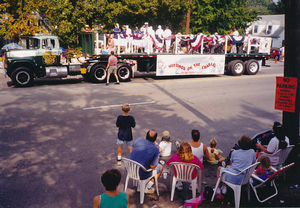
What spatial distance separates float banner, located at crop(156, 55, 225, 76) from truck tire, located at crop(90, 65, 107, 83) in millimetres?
3370

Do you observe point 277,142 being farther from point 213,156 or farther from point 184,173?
point 184,173

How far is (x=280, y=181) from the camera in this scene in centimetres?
559

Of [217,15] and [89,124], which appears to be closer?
[89,124]

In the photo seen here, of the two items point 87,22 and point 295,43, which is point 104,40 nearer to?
point 87,22

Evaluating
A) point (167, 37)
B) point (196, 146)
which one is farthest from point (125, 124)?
point (167, 37)

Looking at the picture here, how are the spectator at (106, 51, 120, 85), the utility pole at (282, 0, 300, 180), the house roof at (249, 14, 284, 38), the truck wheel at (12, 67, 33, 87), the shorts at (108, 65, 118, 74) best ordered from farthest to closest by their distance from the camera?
the house roof at (249, 14, 284, 38), the shorts at (108, 65, 118, 74), the spectator at (106, 51, 120, 85), the truck wheel at (12, 67, 33, 87), the utility pole at (282, 0, 300, 180)

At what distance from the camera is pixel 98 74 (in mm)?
15953

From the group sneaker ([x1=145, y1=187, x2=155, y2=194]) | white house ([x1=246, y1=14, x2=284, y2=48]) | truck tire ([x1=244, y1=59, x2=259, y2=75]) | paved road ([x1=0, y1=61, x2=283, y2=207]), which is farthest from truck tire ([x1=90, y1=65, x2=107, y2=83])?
white house ([x1=246, y1=14, x2=284, y2=48])

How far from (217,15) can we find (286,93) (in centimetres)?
3356

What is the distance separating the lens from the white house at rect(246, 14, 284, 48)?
60500mm

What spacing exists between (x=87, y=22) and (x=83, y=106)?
1533 cm

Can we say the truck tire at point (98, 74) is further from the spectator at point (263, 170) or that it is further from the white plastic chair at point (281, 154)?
the spectator at point (263, 170)

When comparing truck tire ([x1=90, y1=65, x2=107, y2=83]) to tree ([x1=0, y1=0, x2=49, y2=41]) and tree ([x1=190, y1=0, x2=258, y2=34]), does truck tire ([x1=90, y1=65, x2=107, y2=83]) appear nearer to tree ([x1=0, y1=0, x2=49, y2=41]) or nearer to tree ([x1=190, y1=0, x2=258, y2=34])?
tree ([x1=0, y1=0, x2=49, y2=41])

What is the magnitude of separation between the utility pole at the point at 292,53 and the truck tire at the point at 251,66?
49.9 feet
